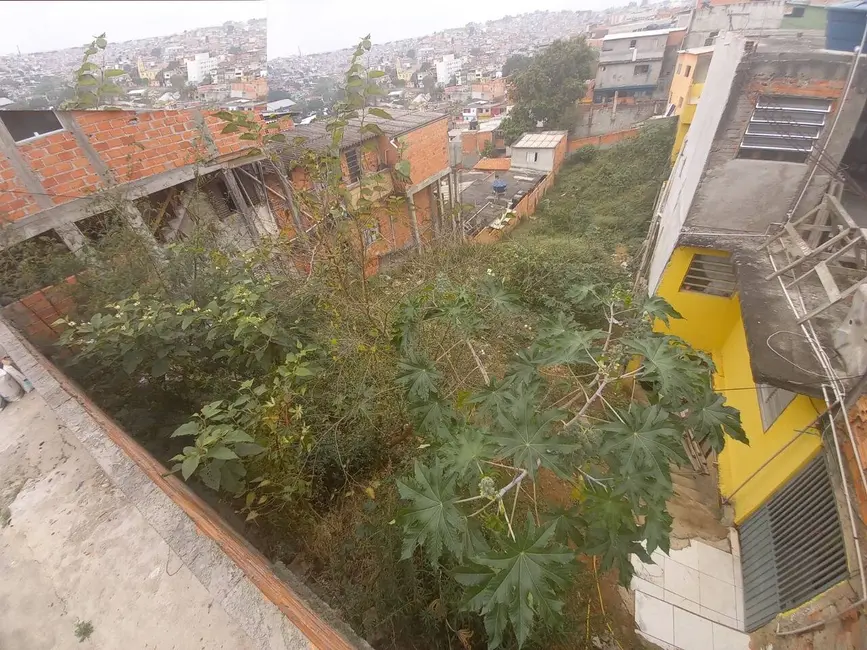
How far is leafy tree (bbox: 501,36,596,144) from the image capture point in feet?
62.0

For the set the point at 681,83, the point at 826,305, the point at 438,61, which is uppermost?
the point at 826,305

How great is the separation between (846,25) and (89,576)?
7.82m

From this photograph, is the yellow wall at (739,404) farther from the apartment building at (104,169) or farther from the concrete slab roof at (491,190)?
the concrete slab roof at (491,190)

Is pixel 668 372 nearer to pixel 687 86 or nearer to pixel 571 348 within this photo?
pixel 571 348

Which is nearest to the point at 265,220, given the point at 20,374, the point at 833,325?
the point at 20,374

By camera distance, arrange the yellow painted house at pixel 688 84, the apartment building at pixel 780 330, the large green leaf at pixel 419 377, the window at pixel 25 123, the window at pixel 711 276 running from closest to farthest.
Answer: the large green leaf at pixel 419 377, the apartment building at pixel 780 330, the window at pixel 25 123, the window at pixel 711 276, the yellow painted house at pixel 688 84

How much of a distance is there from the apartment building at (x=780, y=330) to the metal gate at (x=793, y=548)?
1 centimetres

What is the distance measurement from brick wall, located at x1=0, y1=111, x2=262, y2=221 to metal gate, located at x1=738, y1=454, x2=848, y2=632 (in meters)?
6.01

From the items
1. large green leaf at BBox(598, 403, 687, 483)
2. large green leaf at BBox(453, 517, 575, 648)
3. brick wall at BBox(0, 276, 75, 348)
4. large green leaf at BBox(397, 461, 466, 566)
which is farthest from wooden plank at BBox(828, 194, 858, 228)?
brick wall at BBox(0, 276, 75, 348)

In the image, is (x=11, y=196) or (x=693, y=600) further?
(x=11, y=196)

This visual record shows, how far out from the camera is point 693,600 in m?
3.80

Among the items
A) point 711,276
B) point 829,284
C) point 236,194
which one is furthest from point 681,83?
point 236,194

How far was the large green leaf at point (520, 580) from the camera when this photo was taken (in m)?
1.48

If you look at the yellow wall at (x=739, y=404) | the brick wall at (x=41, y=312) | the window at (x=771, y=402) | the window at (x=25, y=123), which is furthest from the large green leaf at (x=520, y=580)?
the window at (x=25, y=123)
